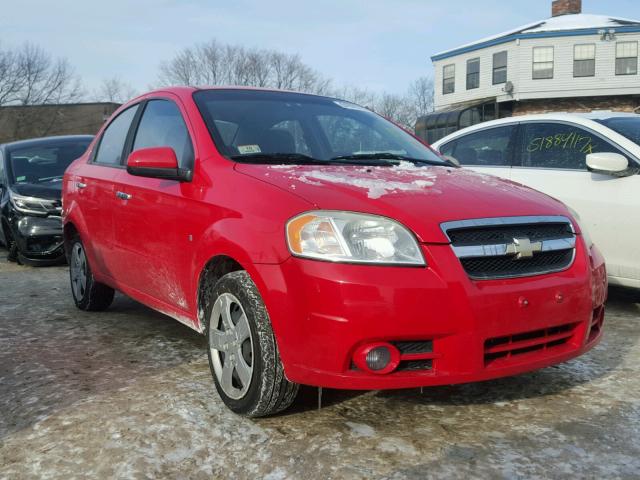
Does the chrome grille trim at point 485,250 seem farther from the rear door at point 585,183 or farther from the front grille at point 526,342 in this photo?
the rear door at point 585,183

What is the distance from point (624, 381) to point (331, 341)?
1.78 m

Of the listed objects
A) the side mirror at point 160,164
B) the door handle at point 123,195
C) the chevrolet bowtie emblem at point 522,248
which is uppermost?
the side mirror at point 160,164

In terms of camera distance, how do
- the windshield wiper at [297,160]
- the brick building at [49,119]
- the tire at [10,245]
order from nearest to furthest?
the windshield wiper at [297,160]
the tire at [10,245]
the brick building at [49,119]

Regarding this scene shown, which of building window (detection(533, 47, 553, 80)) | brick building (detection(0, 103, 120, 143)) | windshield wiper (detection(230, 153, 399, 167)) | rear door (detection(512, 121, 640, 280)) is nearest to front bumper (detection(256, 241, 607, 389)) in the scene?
windshield wiper (detection(230, 153, 399, 167))

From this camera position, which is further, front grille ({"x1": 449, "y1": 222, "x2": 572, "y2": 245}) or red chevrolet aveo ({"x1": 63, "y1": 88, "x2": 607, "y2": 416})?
front grille ({"x1": 449, "y1": 222, "x2": 572, "y2": 245})

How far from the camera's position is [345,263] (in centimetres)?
251

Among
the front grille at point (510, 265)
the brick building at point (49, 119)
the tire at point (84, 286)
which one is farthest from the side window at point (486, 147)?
the brick building at point (49, 119)

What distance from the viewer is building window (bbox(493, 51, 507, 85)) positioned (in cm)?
2989

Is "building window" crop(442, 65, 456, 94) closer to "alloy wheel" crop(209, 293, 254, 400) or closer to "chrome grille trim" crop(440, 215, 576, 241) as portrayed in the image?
"chrome grille trim" crop(440, 215, 576, 241)

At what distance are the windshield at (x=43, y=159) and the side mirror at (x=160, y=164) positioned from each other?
5342 millimetres

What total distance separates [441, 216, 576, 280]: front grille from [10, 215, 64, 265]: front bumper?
6.22m

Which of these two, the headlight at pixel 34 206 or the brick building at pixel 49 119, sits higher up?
the brick building at pixel 49 119

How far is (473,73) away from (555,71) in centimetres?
395

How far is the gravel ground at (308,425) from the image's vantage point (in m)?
2.45
